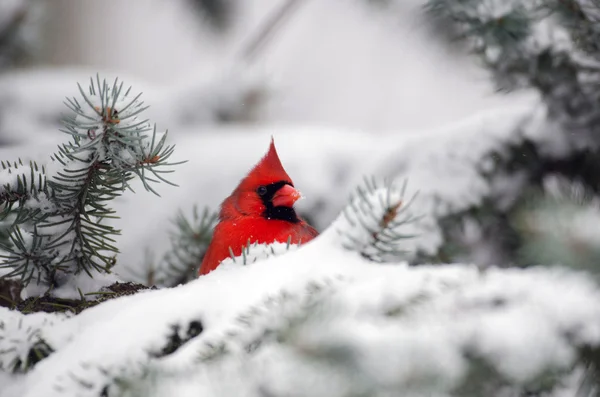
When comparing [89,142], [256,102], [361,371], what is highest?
[256,102]

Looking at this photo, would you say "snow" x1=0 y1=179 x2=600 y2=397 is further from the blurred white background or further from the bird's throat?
the blurred white background

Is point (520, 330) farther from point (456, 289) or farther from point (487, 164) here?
point (487, 164)

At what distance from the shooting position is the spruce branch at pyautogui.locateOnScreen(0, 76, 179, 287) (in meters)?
1.08

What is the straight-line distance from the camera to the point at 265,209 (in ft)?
7.91

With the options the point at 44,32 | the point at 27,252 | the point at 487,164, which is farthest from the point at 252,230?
the point at 44,32

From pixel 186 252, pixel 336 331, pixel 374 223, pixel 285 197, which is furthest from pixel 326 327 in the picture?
pixel 285 197

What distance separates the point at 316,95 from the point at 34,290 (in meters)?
4.98

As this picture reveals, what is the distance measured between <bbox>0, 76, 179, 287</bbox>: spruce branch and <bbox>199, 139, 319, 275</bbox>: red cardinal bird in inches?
31.0

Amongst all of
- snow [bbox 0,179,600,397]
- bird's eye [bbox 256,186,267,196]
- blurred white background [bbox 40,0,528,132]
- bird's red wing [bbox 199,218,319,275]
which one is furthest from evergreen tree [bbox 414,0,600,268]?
blurred white background [bbox 40,0,528,132]

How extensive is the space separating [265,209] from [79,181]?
1264 millimetres

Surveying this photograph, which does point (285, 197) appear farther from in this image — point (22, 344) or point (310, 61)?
point (310, 61)

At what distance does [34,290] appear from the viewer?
138 cm

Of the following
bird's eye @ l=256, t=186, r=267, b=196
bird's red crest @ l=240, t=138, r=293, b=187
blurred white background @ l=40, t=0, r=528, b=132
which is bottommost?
bird's eye @ l=256, t=186, r=267, b=196

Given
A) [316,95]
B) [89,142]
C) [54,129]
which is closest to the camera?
[89,142]
